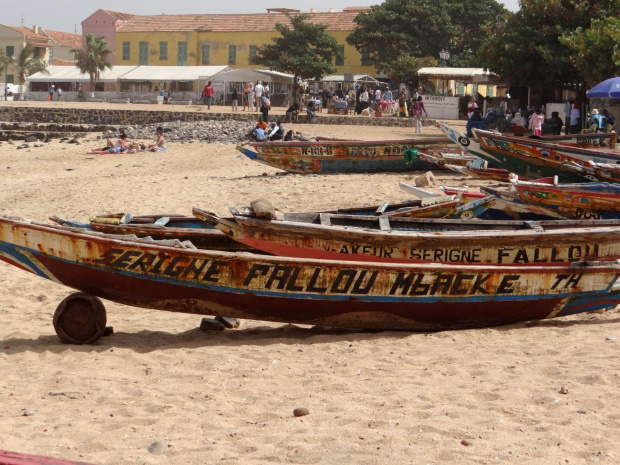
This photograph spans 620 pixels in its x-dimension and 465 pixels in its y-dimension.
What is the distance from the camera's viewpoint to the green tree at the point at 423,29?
155 ft

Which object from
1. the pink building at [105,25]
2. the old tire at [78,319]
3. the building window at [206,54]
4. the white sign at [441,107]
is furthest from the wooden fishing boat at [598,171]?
the pink building at [105,25]

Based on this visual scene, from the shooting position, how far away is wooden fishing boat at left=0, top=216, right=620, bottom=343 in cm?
642

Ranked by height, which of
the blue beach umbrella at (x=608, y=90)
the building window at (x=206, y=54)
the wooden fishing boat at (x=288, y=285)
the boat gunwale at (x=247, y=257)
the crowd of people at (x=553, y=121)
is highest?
the building window at (x=206, y=54)

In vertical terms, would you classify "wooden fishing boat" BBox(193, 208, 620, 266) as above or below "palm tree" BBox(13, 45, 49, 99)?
below

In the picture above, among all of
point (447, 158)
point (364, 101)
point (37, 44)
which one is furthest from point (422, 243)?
point (37, 44)

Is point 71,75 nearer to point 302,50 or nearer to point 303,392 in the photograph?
point 302,50

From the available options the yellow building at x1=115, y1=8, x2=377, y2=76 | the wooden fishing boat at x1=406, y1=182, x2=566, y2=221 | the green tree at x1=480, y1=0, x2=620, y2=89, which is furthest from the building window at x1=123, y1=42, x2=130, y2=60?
the wooden fishing boat at x1=406, y1=182, x2=566, y2=221

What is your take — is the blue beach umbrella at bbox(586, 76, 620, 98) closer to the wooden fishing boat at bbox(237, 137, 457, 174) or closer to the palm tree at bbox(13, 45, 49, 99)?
the wooden fishing boat at bbox(237, 137, 457, 174)

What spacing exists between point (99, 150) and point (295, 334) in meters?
17.4

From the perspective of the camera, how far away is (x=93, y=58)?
5050 centimetres

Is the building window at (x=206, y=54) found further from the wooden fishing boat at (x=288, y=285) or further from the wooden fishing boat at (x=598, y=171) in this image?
the wooden fishing boat at (x=288, y=285)

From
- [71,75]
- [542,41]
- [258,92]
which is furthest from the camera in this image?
[71,75]

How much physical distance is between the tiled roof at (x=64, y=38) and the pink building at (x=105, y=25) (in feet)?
45.3

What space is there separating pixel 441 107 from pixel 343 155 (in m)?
19.1
